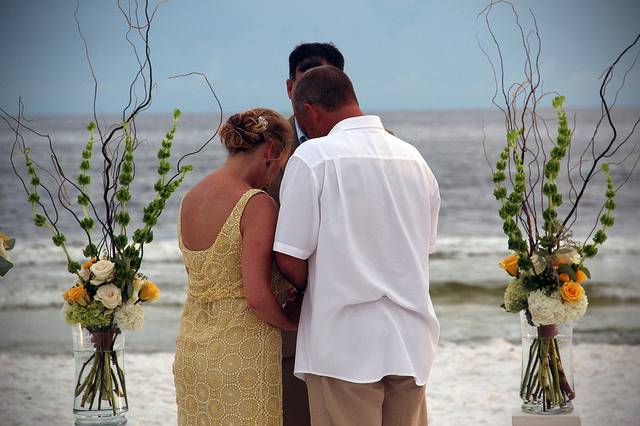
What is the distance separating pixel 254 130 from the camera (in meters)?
2.66

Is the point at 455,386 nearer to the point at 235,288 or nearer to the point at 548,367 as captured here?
the point at 548,367

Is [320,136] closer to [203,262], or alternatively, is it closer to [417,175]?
[417,175]

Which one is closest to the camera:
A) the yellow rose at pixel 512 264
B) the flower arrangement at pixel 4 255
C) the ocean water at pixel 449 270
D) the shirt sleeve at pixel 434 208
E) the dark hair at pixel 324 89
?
the dark hair at pixel 324 89

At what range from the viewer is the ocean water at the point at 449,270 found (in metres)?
9.73

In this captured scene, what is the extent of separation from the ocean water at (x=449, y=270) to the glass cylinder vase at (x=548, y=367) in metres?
0.79

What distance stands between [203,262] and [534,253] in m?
1.25

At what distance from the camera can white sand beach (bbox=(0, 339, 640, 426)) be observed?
6.16 meters

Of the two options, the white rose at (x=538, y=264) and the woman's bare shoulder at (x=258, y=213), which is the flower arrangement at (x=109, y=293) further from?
the white rose at (x=538, y=264)

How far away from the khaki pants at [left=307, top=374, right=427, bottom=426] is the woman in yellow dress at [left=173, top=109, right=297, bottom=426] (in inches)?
6.9

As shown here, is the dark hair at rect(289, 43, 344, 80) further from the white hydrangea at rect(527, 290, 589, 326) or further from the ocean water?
the white hydrangea at rect(527, 290, 589, 326)

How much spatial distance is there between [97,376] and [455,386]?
14.0ft

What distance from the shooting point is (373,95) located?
45.6 meters

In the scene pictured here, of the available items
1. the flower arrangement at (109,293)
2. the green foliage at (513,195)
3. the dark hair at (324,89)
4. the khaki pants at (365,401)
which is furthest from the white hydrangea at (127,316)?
the green foliage at (513,195)

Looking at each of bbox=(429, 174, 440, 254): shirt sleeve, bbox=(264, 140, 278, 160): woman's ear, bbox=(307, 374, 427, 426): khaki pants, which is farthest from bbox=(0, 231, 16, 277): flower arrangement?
bbox=(429, 174, 440, 254): shirt sleeve
